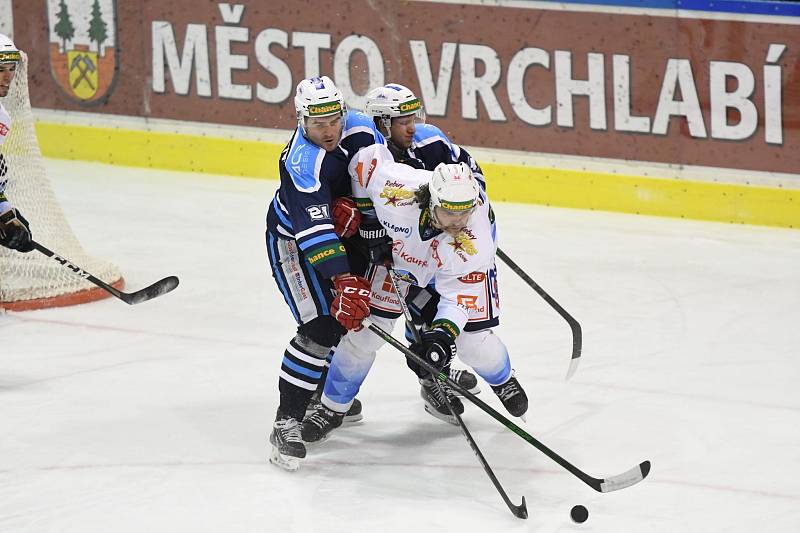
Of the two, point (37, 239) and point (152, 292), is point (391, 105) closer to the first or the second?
point (152, 292)

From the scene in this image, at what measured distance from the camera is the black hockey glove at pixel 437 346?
123 inches

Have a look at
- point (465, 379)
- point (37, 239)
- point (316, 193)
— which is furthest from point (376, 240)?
point (37, 239)

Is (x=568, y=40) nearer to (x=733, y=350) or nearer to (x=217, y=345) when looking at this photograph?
(x=733, y=350)

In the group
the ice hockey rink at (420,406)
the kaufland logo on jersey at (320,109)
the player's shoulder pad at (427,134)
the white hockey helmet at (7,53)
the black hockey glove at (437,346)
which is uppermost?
the white hockey helmet at (7,53)

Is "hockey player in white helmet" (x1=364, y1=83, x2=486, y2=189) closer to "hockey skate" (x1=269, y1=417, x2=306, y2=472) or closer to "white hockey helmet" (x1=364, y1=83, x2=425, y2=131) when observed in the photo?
"white hockey helmet" (x1=364, y1=83, x2=425, y2=131)

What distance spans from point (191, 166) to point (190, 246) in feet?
5.56

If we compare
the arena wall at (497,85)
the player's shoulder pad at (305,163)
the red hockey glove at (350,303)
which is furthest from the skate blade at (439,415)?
the arena wall at (497,85)

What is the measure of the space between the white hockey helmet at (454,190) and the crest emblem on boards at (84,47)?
4643 millimetres

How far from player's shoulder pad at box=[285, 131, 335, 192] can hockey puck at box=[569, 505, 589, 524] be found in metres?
1.03

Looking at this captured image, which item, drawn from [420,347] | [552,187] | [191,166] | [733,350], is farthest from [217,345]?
[191,166]

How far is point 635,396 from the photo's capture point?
12.8 feet

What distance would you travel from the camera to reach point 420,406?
3.82 meters

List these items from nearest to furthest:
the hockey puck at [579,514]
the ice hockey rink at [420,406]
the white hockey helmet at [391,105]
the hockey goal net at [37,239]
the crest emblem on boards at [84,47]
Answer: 1. the hockey puck at [579,514]
2. the ice hockey rink at [420,406]
3. the white hockey helmet at [391,105]
4. the hockey goal net at [37,239]
5. the crest emblem on boards at [84,47]

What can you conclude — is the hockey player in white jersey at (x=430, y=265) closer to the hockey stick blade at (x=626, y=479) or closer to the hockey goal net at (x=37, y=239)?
the hockey stick blade at (x=626, y=479)
